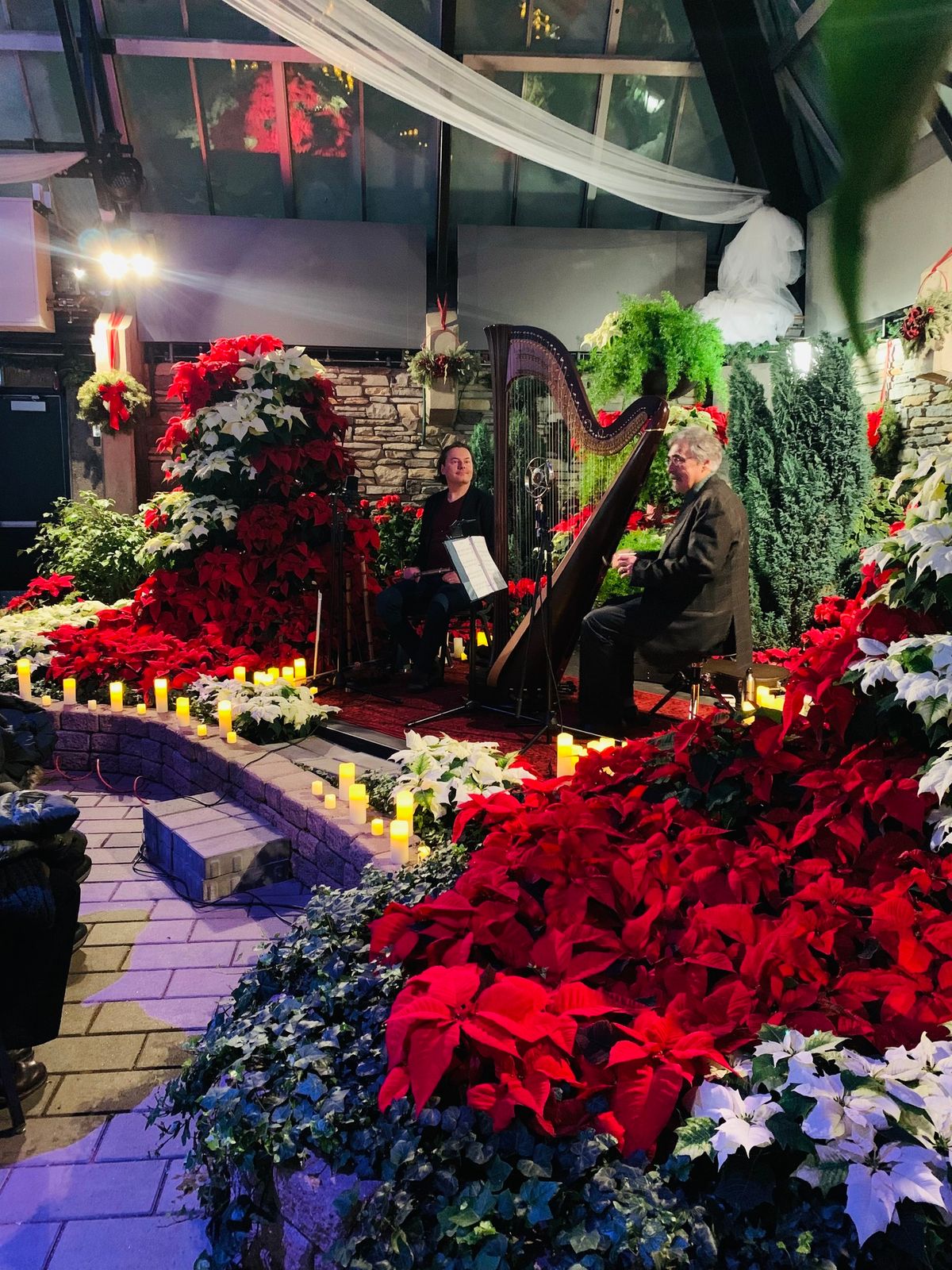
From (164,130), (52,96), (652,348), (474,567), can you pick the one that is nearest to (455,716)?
(474,567)

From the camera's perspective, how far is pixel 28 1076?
1876 mm

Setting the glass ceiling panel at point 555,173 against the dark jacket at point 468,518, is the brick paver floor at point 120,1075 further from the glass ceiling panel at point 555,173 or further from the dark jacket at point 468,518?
the glass ceiling panel at point 555,173

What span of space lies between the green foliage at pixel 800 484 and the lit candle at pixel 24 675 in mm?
4245

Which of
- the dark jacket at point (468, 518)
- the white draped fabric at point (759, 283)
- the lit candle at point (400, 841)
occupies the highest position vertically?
the white draped fabric at point (759, 283)

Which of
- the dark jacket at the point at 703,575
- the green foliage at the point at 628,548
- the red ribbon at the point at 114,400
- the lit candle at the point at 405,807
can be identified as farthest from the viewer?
the red ribbon at the point at 114,400

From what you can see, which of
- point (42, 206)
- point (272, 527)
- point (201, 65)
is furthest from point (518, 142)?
point (42, 206)

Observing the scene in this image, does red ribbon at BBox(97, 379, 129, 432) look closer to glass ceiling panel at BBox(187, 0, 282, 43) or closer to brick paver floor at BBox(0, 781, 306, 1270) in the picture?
glass ceiling panel at BBox(187, 0, 282, 43)

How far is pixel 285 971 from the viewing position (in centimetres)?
168

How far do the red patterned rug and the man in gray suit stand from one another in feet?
1.27

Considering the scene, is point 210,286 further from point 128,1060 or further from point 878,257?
point 878,257

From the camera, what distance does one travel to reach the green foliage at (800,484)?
5785 mm

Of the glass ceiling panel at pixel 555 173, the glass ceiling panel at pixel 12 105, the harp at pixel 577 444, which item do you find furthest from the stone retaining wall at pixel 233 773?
the glass ceiling panel at pixel 12 105

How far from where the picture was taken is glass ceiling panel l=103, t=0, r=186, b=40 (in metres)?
6.54

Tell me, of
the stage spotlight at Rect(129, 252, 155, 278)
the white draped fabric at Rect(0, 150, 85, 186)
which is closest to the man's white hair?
the stage spotlight at Rect(129, 252, 155, 278)
